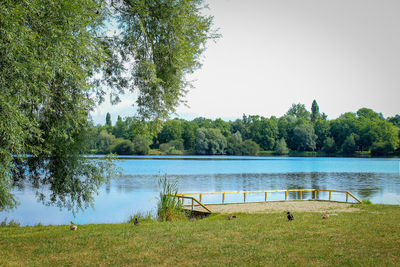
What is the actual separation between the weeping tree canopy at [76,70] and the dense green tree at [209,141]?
97870mm

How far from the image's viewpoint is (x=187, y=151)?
118 m

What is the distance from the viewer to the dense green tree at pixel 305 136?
13000 centimetres

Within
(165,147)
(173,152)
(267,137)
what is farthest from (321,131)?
(165,147)

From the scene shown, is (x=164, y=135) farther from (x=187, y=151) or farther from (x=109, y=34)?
(x=109, y=34)

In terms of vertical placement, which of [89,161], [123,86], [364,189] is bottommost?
[364,189]

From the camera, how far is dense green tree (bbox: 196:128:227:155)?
114m

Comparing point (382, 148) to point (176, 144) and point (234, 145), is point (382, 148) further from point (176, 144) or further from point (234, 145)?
point (176, 144)

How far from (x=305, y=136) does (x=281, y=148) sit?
9.21 meters

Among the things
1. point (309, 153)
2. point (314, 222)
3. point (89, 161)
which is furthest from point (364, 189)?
point (309, 153)

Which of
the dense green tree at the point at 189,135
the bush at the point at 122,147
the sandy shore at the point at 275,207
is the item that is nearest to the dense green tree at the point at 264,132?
the dense green tree at the point at 189,135

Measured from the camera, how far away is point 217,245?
30.2 ft

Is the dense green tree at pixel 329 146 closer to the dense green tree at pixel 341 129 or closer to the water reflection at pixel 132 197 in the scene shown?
the dense green tree at pixel 341 129

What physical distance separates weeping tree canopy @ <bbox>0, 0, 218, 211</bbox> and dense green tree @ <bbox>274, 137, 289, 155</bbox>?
122708 millimetres

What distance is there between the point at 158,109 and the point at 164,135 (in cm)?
10066
